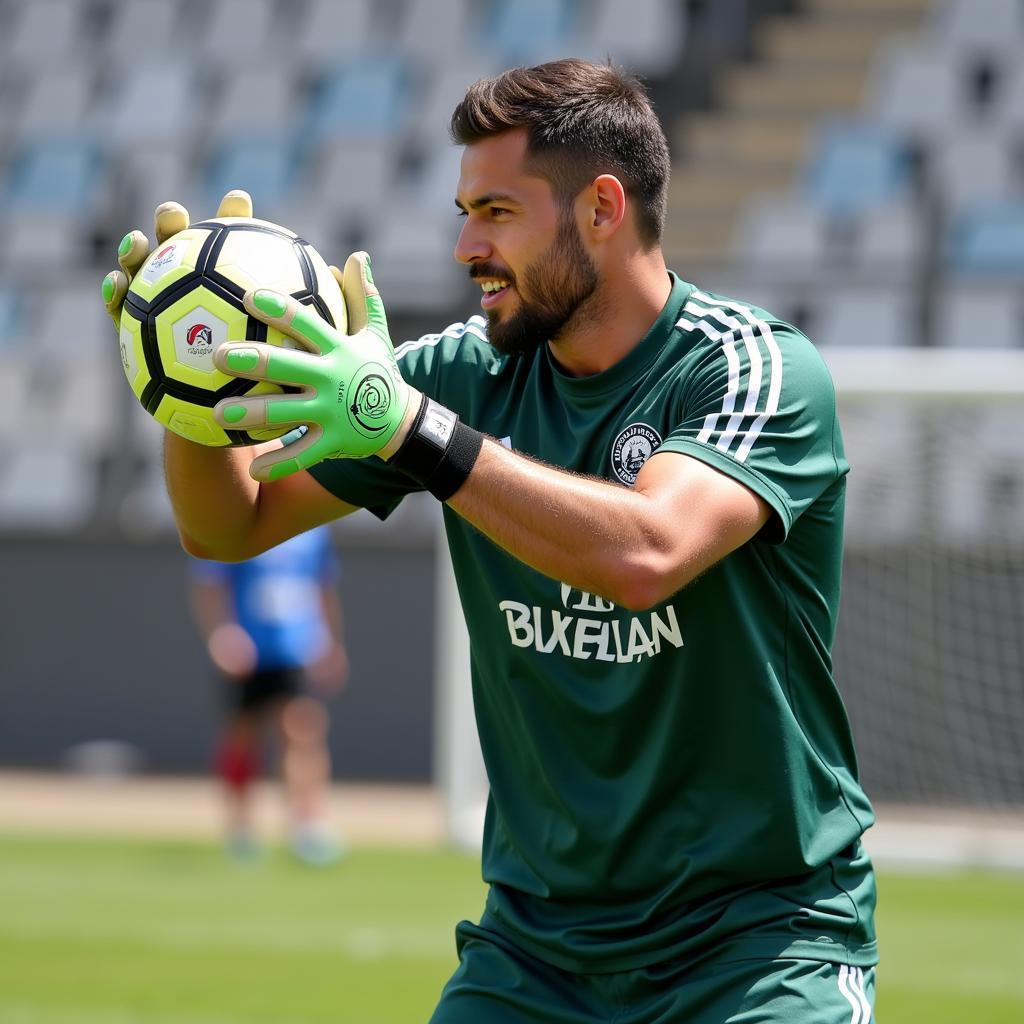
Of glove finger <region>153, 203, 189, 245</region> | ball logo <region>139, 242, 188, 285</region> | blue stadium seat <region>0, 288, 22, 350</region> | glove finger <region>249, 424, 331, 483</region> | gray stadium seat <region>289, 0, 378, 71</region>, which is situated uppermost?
gray stadium seat <region>289, 0, 378, 71</region>

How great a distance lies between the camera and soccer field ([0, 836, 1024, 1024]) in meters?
6.31

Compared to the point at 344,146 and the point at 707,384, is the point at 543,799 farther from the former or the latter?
the point at 344,146

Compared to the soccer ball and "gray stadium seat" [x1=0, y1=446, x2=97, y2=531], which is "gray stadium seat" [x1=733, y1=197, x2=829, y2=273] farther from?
the soccer ball

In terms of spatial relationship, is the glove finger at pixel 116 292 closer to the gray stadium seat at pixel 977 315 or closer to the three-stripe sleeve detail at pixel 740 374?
the three-stripe sleeve detail at pixel 740 374

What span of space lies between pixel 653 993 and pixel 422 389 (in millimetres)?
1193

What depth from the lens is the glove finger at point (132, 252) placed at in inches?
117

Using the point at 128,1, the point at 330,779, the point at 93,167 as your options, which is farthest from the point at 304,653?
the point at 128,1

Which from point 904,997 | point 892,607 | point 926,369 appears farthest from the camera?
point 892,607

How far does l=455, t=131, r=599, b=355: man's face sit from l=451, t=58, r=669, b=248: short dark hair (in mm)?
32

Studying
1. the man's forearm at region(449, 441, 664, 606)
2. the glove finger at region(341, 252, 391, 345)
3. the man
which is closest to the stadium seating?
the man

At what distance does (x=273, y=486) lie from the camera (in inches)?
130

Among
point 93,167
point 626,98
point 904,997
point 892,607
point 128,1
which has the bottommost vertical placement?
point 904,997

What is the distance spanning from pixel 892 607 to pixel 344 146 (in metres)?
8.56

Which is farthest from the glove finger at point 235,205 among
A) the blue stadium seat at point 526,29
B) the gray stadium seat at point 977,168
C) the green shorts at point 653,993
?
the blue stadium seat at point 526,29
